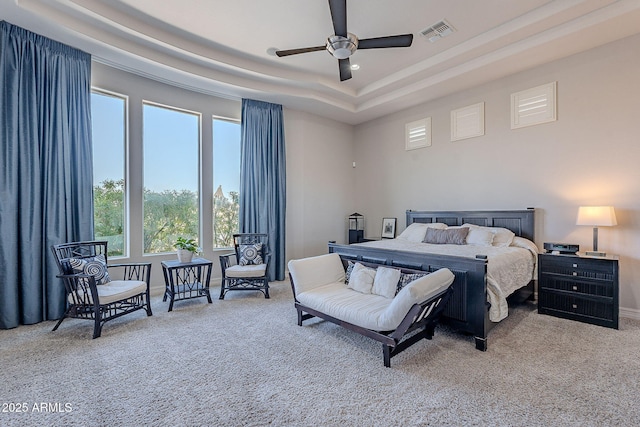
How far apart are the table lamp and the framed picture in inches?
116

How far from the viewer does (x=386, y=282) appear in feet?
9.82

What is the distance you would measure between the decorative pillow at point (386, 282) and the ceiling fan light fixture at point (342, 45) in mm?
2359

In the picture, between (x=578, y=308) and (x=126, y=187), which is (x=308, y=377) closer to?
(x=578, y=308)

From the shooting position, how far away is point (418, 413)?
1838 millimetres

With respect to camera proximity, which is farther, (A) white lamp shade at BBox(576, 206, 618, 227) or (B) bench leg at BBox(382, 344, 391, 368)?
(A) white lamp shade at BBox(576, 206, 618, 227)

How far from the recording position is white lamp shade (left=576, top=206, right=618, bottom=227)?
3283 mm

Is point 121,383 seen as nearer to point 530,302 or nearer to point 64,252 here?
point 64,252

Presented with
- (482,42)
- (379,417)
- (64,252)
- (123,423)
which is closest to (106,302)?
(64,252)

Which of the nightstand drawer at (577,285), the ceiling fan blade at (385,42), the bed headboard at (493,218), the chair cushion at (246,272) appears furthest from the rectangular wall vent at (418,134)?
the chair cushion at (246,272)

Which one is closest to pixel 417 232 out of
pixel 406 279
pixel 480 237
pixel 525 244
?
pixel 480 237

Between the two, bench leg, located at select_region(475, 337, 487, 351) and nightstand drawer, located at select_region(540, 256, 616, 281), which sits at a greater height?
nightstand drawer, located at select_region(540, 256, 616, 281)

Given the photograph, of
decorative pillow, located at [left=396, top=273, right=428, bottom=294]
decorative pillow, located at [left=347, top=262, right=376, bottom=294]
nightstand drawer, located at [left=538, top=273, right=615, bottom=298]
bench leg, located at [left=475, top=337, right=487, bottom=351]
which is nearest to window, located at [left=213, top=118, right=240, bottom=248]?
decorative pillow, located at [left=347, top=262, right=376, bottom=294]

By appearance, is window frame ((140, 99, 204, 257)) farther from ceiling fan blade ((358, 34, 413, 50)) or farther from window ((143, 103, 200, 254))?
ceiling fan blade ((358, 34, 413, 50))

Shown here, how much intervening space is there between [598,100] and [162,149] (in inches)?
244
